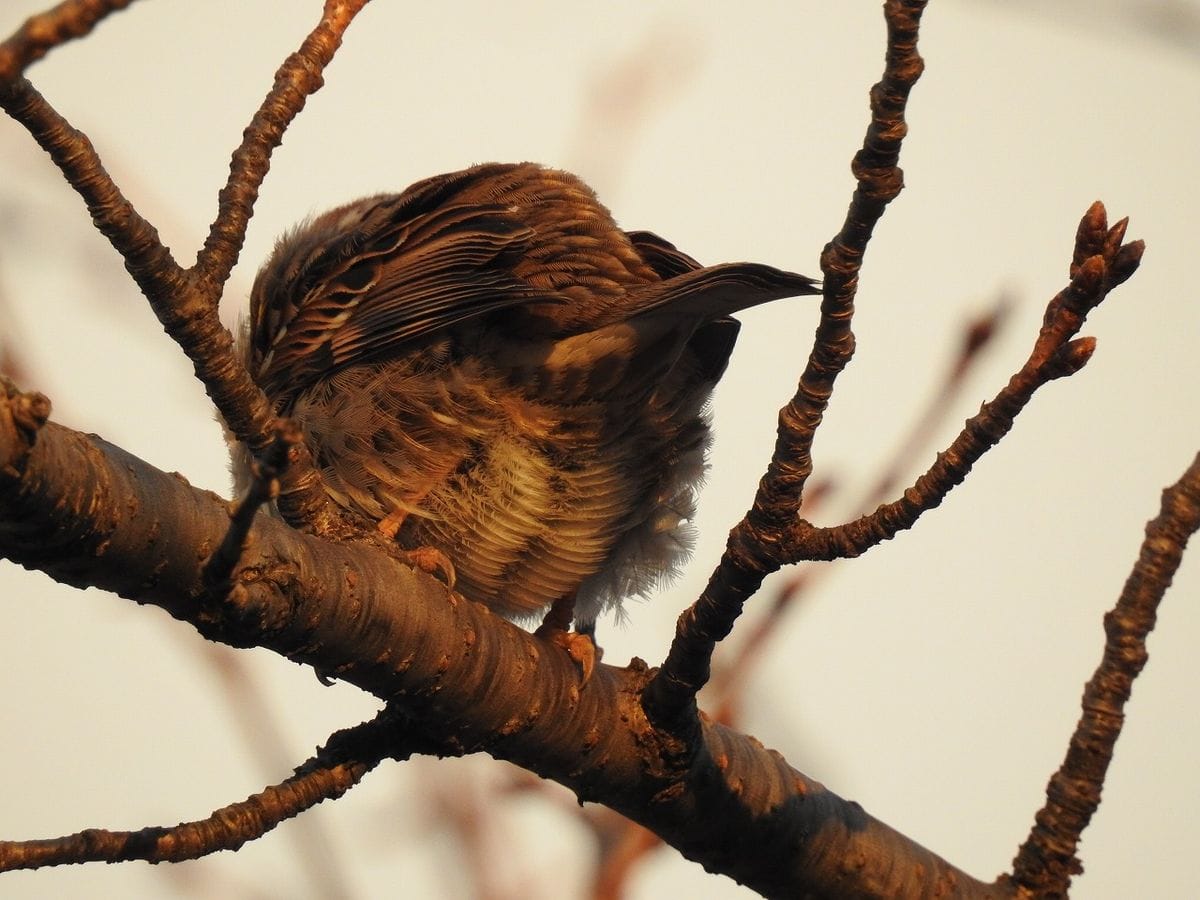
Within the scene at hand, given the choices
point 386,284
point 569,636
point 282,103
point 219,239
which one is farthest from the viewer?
point 386,284

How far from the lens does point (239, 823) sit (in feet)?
9.49

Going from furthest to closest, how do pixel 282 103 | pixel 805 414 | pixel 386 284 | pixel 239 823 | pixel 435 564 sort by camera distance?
pixel 386 284, pixel 435 564, pixel 239 823, pixel 282 103, pixel 805 414

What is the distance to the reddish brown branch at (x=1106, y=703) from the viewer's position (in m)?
2.76

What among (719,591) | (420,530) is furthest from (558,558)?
(719,591)

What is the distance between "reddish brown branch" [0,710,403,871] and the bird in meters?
0.63

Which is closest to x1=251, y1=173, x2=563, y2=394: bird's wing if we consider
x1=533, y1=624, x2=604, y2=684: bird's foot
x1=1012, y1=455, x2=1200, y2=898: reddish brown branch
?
x1=533, y1=624, x2=604, y2=684: bird's foot

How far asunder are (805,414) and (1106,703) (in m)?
1.07

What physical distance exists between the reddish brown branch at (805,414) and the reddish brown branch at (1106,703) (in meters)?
0.75

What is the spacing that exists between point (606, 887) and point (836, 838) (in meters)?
0.56

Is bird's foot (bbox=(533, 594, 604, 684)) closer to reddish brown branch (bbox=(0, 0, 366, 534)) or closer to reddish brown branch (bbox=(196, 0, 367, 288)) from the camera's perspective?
reddish brown branch (bbox=(0, 0, 366, 534))

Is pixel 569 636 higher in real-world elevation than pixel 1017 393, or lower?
lower

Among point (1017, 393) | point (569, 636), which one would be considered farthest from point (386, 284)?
point (1017, 393)

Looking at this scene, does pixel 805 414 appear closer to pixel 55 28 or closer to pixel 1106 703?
pixel 1106 703

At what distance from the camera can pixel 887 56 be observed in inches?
80.5
